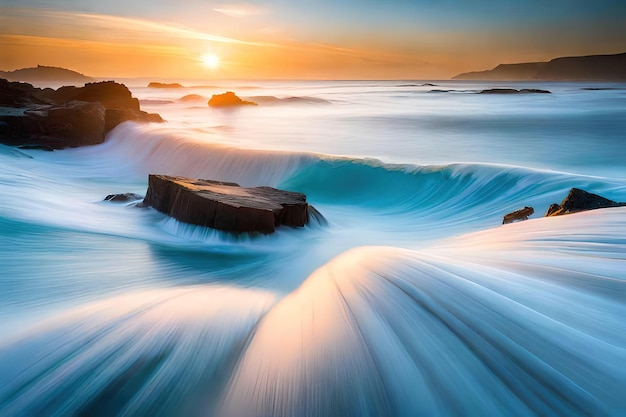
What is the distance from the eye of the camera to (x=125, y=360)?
7.88 ft

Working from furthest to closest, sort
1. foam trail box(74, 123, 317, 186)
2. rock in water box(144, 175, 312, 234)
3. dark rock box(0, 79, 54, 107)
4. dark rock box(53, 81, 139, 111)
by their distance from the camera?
dark rock box(53, 81, 139, 111)
dark rock box(0, 79, 54, 107)
foam trail box(74, 123, 317, 186)
rock in water box(144, 175, 312, 234)

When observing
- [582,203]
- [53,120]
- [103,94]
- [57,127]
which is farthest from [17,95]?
[582,203]

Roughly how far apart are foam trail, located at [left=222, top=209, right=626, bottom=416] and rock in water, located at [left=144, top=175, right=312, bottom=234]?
1928 mm

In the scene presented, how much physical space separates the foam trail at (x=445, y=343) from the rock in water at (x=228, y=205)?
1.93 metres

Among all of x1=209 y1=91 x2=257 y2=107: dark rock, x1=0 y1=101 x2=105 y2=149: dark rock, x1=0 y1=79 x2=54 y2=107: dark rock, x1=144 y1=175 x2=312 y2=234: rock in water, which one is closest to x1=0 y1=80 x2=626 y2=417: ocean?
x1=144 y1=175 x2=312 y2=234: rock in water

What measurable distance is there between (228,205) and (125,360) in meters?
2.76

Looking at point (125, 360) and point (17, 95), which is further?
point (17, 95)

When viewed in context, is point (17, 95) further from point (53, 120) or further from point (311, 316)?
point (311, 316)

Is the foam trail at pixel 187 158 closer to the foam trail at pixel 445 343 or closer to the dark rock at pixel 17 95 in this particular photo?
the dark rock at pixel 17 95

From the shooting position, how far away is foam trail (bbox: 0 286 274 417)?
214cm

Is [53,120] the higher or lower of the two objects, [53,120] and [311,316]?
the lower

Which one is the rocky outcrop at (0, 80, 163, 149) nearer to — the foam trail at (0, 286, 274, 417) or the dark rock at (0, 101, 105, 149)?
the dark rock at (0, 101, 105, 149)

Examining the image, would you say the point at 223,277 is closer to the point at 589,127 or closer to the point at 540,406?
the point at 540,406

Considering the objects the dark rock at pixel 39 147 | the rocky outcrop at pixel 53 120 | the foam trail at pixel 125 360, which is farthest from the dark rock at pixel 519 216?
the rocky outcrop at pixel 53 120
